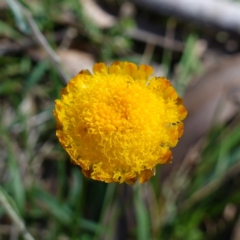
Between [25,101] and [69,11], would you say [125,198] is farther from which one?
[69,11]

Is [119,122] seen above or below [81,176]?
above

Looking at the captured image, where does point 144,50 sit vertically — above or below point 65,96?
below

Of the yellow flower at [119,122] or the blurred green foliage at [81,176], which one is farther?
the blurred green foliage at [81,176]

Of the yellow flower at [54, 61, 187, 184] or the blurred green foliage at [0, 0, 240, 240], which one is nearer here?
the yellow flower at [54, 61, 187, 184]

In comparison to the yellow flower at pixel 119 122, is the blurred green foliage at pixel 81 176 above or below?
below

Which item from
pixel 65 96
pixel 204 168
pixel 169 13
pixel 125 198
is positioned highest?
pixel 65 96

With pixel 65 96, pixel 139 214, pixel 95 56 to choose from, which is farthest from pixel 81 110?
pixel 95 56

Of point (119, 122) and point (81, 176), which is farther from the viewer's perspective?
point (81, 176)

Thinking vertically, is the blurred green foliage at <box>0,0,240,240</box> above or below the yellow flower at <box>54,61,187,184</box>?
below
